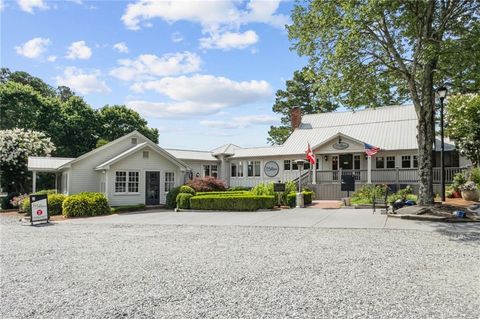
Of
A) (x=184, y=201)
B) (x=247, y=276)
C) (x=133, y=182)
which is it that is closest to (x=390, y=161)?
(x=184, y=201)

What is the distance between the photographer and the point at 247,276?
21.7 feet

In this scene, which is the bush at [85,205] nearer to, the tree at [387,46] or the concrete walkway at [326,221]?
the concrete walkway at [326,221]

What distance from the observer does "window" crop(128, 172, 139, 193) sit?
2299 cm

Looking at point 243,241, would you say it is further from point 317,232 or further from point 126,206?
point 126,206

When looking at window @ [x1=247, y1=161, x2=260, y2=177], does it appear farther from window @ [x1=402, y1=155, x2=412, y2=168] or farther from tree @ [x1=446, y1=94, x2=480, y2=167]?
tree @ [x1=446, y1=94, x2=480, y2=167]

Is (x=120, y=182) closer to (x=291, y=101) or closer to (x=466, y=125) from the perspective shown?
(x=466, y=125)

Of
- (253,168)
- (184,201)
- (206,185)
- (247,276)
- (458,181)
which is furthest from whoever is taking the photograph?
(253,168)

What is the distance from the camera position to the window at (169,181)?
24.6m

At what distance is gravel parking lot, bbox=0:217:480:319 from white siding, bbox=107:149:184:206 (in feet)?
36.6

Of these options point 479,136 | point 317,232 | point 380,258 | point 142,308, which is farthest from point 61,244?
point 479,136

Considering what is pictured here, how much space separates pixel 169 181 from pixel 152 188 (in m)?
1.33

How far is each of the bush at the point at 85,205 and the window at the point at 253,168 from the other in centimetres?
1440

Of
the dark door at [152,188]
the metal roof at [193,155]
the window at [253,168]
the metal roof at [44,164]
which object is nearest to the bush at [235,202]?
the dark door at [152,188]

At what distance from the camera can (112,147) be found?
24.3 metres
